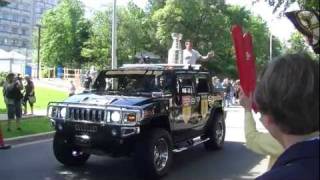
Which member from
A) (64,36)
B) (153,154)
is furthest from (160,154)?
(64,36)

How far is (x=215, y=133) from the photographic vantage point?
42.4 feet

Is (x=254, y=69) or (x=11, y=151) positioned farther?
(x=11, y=151)

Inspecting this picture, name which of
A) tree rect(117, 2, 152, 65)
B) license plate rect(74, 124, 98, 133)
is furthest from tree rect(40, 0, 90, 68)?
license plate rect(74, 124, 98, 133)

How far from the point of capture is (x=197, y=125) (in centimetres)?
1169

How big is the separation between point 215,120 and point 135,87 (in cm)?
301

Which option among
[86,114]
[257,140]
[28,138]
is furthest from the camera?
[28,138]

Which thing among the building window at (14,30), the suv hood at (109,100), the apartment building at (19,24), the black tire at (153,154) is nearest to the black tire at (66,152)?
the suv hood at (109,100)

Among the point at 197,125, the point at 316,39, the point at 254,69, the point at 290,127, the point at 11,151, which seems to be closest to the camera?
the point at 290,127

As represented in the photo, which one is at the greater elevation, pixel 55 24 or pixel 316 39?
pixel 55 24

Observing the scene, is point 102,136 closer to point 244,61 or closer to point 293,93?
point 244,61

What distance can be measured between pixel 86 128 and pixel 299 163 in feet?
26.1

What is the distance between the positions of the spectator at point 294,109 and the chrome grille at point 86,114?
24.7ft

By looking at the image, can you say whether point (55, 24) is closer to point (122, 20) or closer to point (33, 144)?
point (122, 20)

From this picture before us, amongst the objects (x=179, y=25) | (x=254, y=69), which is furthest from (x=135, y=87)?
(x=179, y=25)
